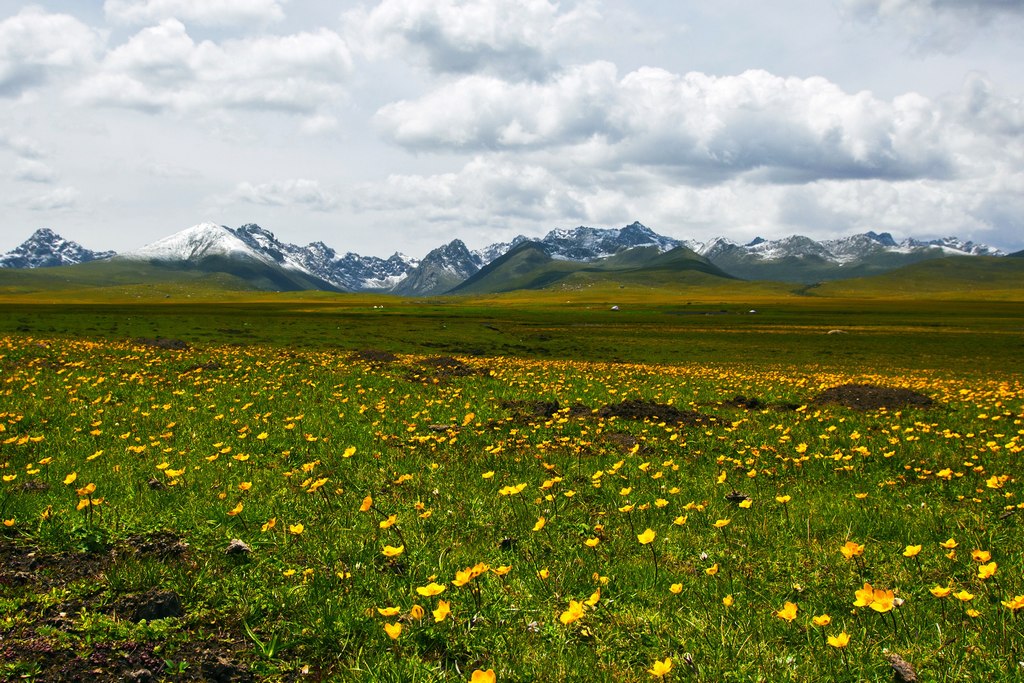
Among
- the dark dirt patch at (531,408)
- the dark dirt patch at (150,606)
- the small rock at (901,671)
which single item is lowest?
the dark dirt patch at (531,408)

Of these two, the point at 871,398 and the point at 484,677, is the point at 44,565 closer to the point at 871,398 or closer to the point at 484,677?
the point at 484,677

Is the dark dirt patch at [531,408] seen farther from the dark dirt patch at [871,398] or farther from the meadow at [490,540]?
the dark dirt patch at [871,398]

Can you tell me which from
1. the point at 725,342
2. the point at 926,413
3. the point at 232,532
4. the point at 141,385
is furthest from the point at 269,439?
the point at 725,342

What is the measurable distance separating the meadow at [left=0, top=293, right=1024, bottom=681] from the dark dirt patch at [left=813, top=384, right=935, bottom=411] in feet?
3.93

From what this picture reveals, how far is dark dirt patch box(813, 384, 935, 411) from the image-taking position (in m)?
18.5

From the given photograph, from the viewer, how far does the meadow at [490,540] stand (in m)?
4.68

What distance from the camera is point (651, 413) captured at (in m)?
16.2

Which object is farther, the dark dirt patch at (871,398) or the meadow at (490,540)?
the dark dirt patch at (871,398)

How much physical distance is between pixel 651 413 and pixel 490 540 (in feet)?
32.3

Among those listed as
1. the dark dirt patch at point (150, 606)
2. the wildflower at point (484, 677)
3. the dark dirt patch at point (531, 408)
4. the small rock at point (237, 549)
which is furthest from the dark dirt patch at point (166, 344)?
the wildflower at point (484, 677)

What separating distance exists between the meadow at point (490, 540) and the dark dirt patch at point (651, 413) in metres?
0.13

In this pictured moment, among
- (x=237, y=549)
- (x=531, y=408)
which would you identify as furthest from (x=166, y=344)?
(x=237, y=549)

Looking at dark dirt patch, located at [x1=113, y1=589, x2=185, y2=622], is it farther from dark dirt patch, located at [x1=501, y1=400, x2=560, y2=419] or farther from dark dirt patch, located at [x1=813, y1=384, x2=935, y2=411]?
dark dirt patch, located at [x1=813, y1=384, x2=935, y2=411]

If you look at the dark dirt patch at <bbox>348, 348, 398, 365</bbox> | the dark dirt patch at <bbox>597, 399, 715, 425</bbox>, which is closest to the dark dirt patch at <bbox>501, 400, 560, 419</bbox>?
the dark dirt patch at <bbox>597, 399, 715, 425</bbox>
